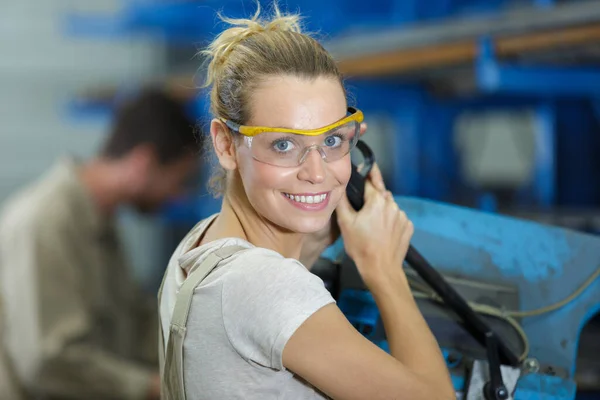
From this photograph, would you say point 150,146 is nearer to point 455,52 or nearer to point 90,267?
point 90,267

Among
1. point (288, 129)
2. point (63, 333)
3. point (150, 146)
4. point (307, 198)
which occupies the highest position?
point (288, 129)

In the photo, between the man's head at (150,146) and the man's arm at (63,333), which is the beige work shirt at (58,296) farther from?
the man's head at (150,146)

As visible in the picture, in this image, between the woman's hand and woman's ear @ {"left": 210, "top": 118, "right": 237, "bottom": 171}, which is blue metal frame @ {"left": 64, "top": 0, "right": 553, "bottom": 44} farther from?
woman's ear @ {"left": 210, "top": 118, "right": 237, "bottom": 171}

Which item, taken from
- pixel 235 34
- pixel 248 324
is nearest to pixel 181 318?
pixel 248 324

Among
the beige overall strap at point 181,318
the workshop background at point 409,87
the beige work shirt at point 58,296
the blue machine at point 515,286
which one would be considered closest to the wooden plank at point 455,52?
the workshop background at point 409,87

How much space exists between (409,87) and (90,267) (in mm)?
2021

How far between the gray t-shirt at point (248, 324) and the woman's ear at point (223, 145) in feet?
0.52

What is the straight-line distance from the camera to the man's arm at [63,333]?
303cm

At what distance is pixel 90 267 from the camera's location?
3.38 meters

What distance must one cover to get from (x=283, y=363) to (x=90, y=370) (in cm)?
206

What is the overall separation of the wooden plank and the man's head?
78 cm

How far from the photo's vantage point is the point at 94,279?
3398mm

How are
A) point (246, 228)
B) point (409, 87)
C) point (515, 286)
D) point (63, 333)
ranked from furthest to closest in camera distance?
point (409, 87), point (63, 333), point (515, 286), point (246, 228)

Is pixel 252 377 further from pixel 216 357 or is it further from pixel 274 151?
pixel 274 151
